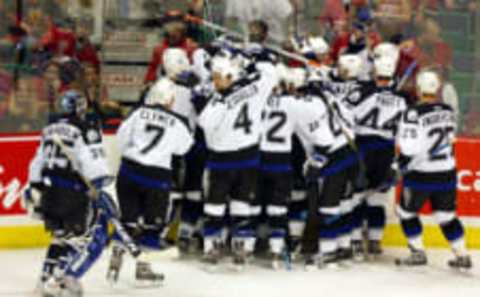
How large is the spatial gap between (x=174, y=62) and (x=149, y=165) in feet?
3.47

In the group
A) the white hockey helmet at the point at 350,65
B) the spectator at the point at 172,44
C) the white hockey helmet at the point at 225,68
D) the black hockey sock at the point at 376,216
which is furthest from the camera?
the spectator at the point at 172,44

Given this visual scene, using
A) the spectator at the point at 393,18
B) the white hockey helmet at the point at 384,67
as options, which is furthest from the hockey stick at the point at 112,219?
the spectator at the point at 393,18

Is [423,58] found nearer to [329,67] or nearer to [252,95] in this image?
[329,67]

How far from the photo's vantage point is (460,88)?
11336 mm

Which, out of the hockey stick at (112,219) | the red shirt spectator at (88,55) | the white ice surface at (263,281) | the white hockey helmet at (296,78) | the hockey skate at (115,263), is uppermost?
the white hockey helmet at (296,78)

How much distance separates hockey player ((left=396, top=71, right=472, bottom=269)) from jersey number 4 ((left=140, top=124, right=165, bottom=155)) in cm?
184

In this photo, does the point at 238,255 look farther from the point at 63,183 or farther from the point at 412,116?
the point at 63,183

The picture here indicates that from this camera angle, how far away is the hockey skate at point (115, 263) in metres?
9.26

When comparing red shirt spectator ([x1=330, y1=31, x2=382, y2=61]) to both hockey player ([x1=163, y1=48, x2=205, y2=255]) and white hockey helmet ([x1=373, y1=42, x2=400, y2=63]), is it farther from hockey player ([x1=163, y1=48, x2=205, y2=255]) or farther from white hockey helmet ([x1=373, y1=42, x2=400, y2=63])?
hockey player ([x1=163, y1=48, x2=205, y2=255])

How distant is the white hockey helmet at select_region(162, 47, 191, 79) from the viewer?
33.0 feet

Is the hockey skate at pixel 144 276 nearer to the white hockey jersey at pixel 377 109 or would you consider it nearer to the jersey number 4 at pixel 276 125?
the jersey number 4 at pixel 276 125

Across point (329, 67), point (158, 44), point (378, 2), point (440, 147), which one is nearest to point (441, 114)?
point (440, 147)

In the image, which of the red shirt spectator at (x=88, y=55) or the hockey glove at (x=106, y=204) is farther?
→ the red shirt spectator at (x=88, y=55)

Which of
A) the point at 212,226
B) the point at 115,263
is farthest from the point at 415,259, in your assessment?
the point at 115,263
